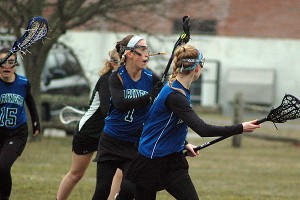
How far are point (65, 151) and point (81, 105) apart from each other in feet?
6.14

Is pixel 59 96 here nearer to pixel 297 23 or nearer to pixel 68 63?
pixel 68 63

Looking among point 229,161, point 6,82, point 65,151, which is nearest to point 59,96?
point 65,151

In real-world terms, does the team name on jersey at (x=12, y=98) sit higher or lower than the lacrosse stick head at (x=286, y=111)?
lower

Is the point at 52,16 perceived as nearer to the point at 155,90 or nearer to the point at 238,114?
the point at 238,114

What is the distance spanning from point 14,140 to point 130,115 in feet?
6.07

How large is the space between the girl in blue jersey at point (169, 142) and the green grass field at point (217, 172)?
3588 mm

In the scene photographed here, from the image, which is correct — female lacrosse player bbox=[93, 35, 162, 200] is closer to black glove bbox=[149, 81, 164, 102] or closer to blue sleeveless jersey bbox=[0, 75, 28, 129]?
black glove bbox=[149, 81, 164, 102]

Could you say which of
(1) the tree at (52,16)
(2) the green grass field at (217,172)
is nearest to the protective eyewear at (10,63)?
(2) the green grass field at (217,172)

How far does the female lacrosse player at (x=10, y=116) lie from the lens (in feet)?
33.3

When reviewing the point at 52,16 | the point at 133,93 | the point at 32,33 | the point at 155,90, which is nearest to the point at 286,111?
the point at 155,90

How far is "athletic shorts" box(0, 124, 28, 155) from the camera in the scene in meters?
10.2

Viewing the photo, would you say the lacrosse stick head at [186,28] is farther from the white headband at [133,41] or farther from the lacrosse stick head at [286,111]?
the lacrosse stick head at [286,111]

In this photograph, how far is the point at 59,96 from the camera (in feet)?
66.7

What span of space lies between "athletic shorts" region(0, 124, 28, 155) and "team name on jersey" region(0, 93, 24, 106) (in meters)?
0.30
